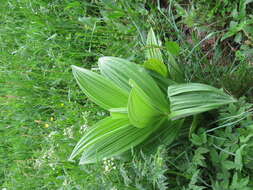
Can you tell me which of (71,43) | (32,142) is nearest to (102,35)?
(71,43)

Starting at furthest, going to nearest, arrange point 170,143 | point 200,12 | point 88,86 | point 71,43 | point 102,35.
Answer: point 71,43 → point 102,35 → point 200,12 → point 88,86 → point 170,143

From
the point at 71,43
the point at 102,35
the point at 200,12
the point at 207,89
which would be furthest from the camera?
the point at 71,43

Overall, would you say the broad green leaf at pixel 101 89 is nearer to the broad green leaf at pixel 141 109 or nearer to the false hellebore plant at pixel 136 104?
the false hellebore plant at pixel 136 104

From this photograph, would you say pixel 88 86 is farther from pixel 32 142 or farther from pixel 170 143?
pixel 32 142

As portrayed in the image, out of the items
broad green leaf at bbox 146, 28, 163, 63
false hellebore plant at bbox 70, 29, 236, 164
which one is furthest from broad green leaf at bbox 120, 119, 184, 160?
broad green leaf at bbox 146, 28, 163, 63

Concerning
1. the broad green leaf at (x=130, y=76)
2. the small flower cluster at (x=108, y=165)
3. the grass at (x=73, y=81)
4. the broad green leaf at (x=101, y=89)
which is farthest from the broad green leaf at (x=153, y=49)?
the small flower cluster at (x=108, y=165)

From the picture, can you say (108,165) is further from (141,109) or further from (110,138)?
(141,109)

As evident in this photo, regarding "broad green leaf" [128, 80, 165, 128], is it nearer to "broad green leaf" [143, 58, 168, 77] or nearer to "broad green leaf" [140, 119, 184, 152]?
"broad green leaf" [140, 119, 184, 152]
